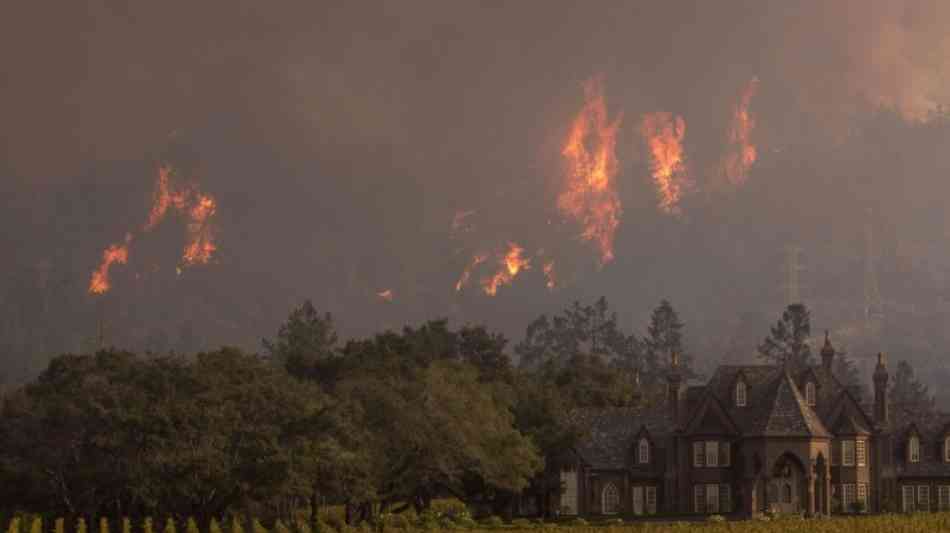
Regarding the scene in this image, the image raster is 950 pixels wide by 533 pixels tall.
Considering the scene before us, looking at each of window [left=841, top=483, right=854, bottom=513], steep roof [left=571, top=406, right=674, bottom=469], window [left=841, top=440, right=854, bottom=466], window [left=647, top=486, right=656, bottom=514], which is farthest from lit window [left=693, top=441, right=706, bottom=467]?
window [left=841, top=483, right=854, bottom=513]

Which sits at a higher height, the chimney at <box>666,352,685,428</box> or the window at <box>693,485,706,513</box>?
the chimney at <box>666,352,685,428</box>

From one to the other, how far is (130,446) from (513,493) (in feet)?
123

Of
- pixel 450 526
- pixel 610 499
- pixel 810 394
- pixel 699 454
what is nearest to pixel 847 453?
pixel 810 394

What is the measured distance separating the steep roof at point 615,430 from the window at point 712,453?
3082mm

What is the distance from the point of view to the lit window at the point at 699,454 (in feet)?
404

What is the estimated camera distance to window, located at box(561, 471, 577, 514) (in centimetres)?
12406

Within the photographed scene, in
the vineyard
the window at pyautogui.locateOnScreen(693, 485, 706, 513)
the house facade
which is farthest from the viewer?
the window at pyautogui.locateOnScreen(693, 485, 706, 513)

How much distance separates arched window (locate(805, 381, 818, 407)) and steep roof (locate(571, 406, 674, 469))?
10499mm

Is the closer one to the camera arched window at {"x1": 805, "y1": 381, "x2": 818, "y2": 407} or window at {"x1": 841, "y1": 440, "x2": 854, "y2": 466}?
window at {"x1": 841, "y1": 440, "x2": 854, "y2": 466}

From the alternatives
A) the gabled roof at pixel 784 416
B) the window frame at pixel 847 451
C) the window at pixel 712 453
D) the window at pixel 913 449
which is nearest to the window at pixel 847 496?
the window frame at pixel 847 451

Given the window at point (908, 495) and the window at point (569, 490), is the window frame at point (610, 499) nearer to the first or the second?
the window at point (569, 490)

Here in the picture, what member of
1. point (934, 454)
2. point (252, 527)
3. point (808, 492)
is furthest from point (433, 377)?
point (934, 454)

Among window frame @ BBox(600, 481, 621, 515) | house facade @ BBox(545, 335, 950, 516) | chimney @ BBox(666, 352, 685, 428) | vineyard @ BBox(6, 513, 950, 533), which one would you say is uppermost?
chimney @ BBox(666, 352, 685, 428)

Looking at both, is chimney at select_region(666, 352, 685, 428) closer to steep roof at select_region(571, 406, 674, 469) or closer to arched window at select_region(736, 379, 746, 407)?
steep roof at select_region(571, 406, 674, 469)
